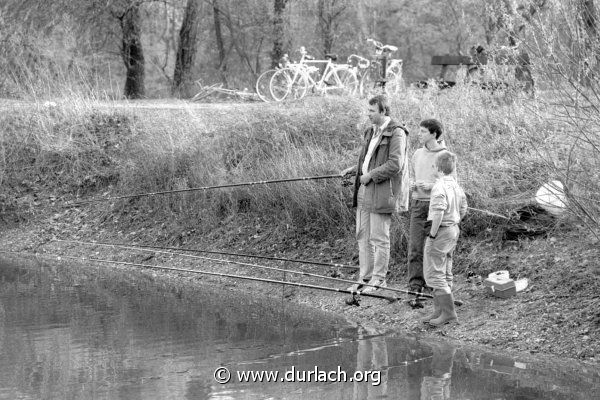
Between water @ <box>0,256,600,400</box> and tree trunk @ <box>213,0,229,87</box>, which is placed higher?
tree trunk @ <box>213,0,229,87</box>

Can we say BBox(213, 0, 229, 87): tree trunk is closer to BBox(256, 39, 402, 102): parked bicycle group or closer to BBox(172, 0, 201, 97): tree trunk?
BBox(172, 0, 201, 97): tree trunk

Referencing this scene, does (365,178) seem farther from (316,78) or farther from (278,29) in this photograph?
(278,29)

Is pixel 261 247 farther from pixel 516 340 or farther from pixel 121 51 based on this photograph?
pixel 121 51

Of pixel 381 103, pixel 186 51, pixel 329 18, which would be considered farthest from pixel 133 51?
pixel 381 103

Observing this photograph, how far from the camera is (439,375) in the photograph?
7152 millimetres

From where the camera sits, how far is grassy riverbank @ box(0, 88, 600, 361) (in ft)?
28.0

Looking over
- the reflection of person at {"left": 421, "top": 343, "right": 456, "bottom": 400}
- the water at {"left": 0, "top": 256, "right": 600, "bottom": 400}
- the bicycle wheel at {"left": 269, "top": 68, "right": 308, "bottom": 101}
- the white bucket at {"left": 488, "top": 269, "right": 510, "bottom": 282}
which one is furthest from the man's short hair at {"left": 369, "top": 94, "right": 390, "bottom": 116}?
the bicycle wheel at {"left": 269, "top": 68, "right": 308, "bottom": 101}

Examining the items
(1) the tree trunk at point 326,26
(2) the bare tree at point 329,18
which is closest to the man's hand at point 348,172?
(2) the bare tree at point 329,18

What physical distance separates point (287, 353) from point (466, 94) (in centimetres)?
Result: 586

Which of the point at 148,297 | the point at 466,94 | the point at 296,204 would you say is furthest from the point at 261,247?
the point at 466,94

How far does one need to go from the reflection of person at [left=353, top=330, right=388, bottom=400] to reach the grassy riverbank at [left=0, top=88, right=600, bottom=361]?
2.01 ft

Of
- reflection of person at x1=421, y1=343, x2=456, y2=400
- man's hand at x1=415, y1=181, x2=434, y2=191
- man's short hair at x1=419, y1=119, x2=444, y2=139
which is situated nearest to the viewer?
reflection of person at x1=421, y1=343, x2=456, y2=400

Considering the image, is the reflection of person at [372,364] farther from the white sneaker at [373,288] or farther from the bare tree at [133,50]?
the bare tree at [133,50]

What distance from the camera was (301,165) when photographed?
12273 mm
